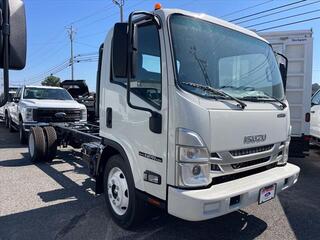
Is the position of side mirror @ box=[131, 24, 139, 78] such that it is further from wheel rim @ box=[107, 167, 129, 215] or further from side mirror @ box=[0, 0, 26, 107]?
wheel rim @ box=[107, 167, 129, 215]

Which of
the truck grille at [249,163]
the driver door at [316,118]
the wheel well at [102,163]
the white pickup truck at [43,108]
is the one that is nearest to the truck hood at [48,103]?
the white pickup truck at [43,108]

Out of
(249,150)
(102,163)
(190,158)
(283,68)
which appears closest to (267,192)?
(249,150)

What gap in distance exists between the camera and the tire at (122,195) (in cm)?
374

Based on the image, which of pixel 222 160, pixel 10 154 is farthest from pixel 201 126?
pixel 10 154

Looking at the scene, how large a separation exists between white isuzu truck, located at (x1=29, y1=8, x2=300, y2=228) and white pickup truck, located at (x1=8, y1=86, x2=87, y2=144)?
19.9 feet

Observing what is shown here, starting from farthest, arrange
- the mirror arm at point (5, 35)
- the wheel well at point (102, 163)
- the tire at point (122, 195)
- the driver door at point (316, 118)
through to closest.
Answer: the driver door at point (316, 118) < the wheel well at point (102, 163) < the tire at point (122, 195) < the mirror arm at point (5, 35)

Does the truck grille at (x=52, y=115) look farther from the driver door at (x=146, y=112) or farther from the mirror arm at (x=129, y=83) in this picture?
the mirror arm at (x=129, y=83)

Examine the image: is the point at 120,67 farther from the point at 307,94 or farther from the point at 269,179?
the point at 307,94

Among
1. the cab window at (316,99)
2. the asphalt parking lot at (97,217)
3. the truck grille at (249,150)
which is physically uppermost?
the cab window at (316,99)

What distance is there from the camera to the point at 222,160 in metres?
3.28

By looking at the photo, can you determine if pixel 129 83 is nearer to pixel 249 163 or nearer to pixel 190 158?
pixel 190 158

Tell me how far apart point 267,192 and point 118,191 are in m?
1.76

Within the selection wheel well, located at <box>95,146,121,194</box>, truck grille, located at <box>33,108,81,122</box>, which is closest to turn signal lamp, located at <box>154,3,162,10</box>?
wheel well, located at <box>95,146,121,194</box>

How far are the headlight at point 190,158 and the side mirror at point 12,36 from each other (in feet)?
5.07
